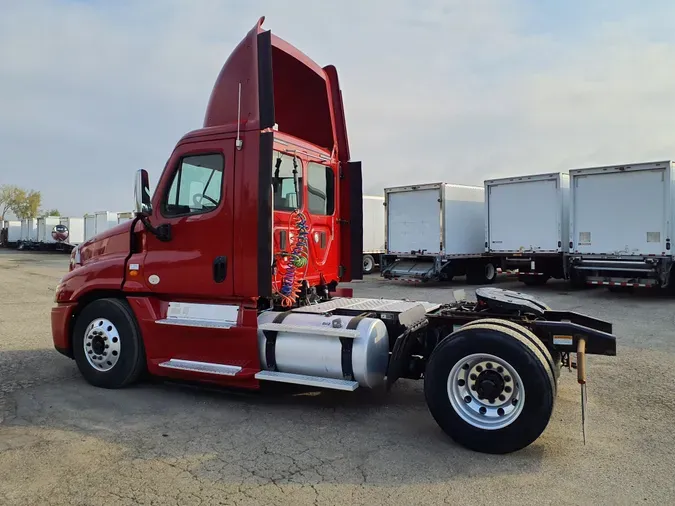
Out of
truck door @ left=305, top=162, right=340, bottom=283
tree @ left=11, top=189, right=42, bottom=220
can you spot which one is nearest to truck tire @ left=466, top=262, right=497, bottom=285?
truck door @ left=305, top=162, right=340, bottom=283

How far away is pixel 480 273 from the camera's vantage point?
19969mm

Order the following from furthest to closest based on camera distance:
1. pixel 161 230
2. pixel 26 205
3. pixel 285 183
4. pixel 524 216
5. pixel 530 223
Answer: pixel 26 205 < pixel 524 216 < pixel 530 223 < pixel 285 183 < pixel 161 230

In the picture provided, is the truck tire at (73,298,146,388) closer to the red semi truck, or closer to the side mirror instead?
the red semi truck

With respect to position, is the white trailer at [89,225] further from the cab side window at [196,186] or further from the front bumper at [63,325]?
the cab side window at [196,186]

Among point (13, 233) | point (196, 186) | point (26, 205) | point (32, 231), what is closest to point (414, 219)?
point (196, 186)

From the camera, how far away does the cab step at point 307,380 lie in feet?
15.9

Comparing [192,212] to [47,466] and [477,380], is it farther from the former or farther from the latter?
[477,380]

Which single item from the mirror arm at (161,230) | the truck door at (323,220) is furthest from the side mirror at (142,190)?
the truck door at (323,220)

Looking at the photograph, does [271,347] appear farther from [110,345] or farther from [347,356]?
[110,345]

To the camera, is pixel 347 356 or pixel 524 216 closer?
pixel 347 356

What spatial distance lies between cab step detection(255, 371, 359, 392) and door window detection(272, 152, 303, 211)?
1693 millimetres

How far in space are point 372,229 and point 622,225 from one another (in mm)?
11334

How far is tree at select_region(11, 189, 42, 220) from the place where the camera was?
87.5 metres

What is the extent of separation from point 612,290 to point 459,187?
19.5 feet
